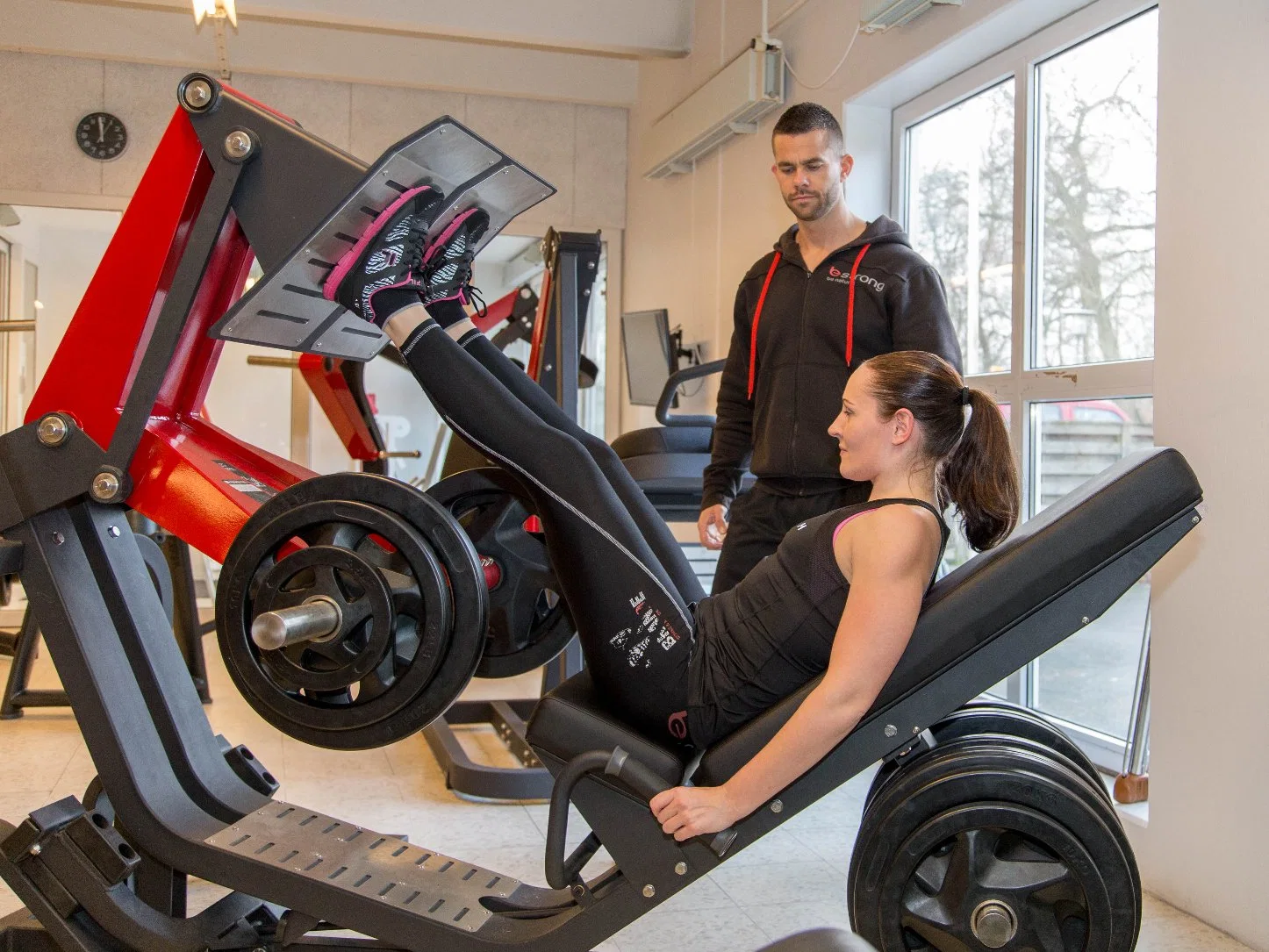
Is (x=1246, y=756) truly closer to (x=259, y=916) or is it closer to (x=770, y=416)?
(x=770, y=416)

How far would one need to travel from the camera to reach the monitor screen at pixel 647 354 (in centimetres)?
526

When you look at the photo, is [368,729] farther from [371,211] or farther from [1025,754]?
[1025,754]

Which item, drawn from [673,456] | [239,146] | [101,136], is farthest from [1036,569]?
[101,136]

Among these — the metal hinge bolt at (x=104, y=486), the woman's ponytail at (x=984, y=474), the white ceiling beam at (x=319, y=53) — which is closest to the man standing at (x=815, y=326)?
the woman's ponytail at (x=984, y=474)

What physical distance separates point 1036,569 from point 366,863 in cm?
117

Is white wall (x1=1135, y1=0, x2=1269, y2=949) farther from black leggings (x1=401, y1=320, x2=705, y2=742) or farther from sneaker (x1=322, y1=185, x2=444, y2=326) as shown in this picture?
sneaker (x1=322, y1=185, x2=444, y2=326)

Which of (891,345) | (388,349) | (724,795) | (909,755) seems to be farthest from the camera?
(388,349)

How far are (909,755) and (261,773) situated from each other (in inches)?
48.4

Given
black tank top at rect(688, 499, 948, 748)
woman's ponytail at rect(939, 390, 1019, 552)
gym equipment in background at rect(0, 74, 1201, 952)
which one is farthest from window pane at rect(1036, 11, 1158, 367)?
black tank top at rect(688, 499, 948, 748)

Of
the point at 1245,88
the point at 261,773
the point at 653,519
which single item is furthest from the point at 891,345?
the point at 261,773

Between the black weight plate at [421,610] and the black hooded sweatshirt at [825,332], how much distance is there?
82cm

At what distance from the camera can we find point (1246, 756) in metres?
2.25

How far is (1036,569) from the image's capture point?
62.8 inches

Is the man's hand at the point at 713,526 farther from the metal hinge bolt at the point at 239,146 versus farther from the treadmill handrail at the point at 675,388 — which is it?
the metal hinge bolt at the point at 239,146
